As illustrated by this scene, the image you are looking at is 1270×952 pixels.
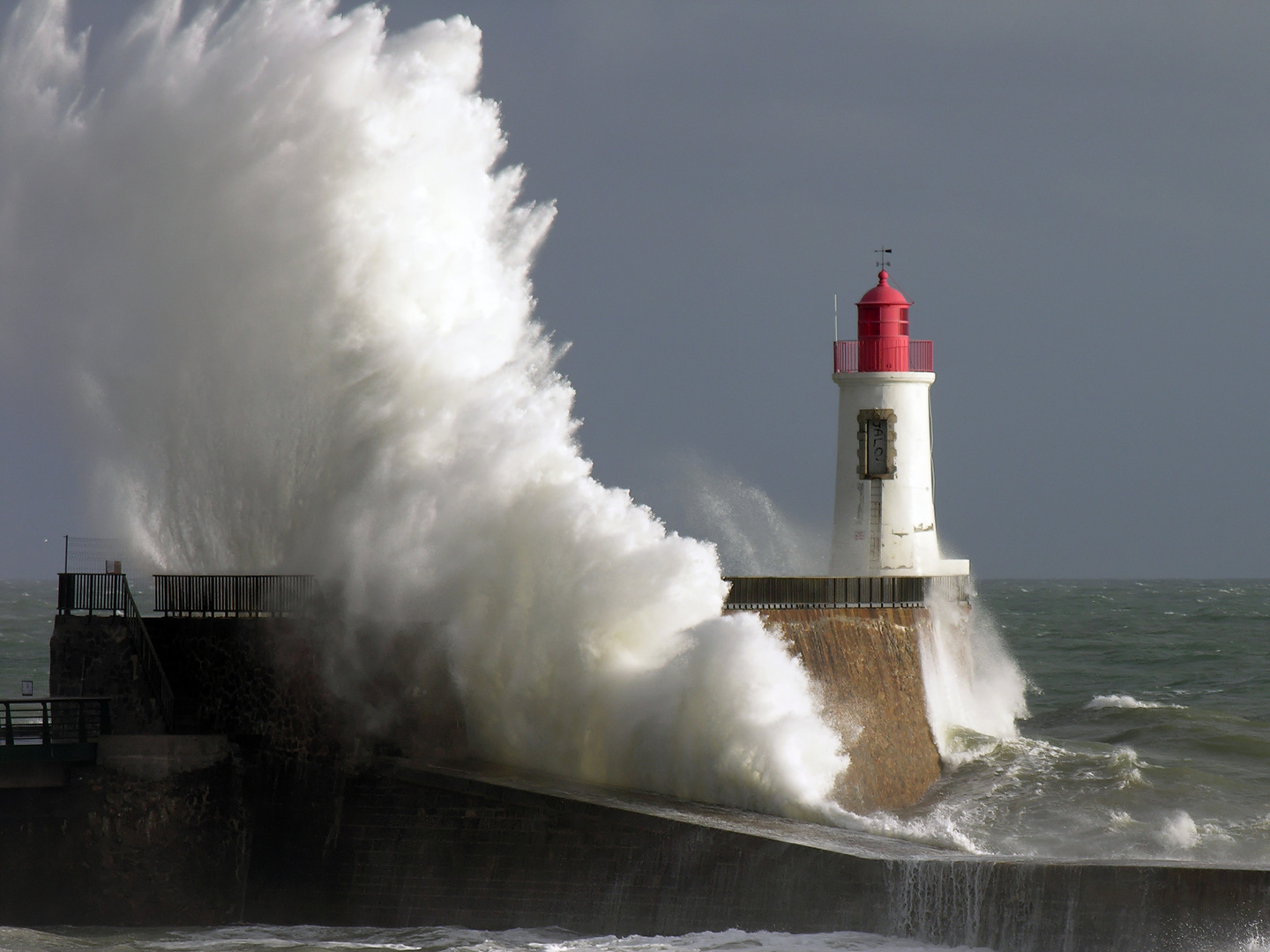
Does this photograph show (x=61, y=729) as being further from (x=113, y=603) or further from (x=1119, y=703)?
(x=1119, y=703)

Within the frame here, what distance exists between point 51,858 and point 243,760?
1.87 meters

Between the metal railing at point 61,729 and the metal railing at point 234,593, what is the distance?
1361mm

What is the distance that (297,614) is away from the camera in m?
15.5

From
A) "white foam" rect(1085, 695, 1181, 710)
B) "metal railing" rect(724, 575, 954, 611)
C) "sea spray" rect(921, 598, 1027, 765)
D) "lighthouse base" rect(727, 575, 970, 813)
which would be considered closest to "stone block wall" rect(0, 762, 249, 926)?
"metal railing" rect(724, 575, 954, 611)

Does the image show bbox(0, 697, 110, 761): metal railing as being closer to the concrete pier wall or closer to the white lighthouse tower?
the concrete pier wall

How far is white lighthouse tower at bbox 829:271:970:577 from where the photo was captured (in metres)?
22.3

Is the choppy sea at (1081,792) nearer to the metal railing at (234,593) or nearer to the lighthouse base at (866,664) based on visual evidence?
the lighthouse base at (866,664)

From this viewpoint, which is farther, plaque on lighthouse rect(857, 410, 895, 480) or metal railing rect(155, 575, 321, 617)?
plaque on lighthouse rect(857, 410, 895, 480)

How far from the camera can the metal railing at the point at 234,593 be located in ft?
51.8

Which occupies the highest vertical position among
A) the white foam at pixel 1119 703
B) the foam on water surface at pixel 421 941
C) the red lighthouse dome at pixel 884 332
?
the red lighthouse dome at pixel 884 332

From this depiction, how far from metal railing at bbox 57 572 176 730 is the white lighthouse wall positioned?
10.4m

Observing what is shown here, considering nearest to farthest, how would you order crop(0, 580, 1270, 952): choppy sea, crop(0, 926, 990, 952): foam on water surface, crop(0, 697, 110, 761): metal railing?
1. crop(0, 926, 990, 952): foam on water surface
2. crop(0, 580, 1270, 952): choppy sea
3. crop(0, 697, 110, 761): metal railing

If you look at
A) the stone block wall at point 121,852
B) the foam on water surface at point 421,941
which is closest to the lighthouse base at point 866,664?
the foam on water surface at point 421,941

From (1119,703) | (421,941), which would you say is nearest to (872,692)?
(421,941)
